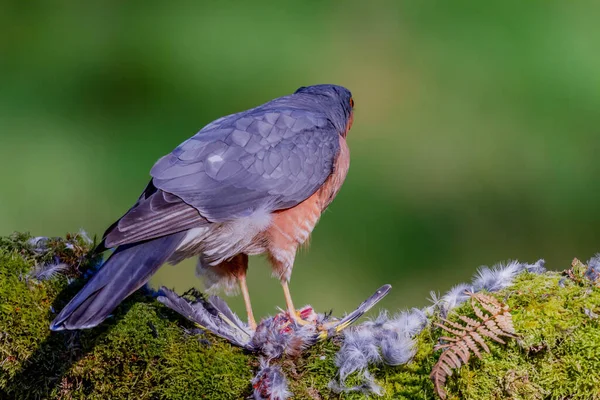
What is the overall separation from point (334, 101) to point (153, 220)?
1.63 metres

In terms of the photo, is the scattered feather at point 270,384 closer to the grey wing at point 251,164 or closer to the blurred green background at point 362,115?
the grey wing at point 251,164

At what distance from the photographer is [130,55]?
8094mm

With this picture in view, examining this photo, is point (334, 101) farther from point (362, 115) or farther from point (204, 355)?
point (362, 115)

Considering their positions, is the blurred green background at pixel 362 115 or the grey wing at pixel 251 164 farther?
the blurred green background at pixel 362 115

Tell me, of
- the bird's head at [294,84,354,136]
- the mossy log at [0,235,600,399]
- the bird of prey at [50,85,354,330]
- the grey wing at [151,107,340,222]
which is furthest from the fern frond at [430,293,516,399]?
the bird's head at [294,84,354,136]

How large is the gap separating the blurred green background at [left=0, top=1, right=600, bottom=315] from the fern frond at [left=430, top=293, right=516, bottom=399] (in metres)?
3.33

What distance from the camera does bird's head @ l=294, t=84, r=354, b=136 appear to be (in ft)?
12.7

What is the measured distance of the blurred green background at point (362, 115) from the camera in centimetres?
625

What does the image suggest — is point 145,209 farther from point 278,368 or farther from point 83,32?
point 83,32

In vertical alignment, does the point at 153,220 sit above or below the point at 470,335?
below

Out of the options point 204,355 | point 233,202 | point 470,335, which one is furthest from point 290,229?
point 470,335

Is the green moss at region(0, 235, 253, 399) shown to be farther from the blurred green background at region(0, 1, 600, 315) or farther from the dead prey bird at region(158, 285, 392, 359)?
the blurred green background at region(0, 1, 600, 315)

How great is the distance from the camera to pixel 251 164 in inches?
125

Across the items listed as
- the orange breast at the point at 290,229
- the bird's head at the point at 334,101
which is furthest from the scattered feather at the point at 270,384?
the bird's head at the point at 334,101
